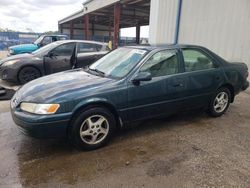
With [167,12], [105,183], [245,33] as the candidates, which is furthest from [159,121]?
[167,12]

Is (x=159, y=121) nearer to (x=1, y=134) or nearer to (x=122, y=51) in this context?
(x=122, y=51)

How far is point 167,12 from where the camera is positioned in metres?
9.56

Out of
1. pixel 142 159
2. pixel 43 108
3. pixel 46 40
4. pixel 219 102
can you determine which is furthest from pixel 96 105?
pixel 46 40

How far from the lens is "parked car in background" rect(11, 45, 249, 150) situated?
10.3 ft

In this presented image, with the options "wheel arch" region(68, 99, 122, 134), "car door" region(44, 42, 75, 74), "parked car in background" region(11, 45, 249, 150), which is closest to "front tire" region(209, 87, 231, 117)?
"parked car in background" region(11, 45, 249, 150)

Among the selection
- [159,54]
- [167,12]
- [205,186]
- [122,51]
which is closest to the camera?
[205,186]

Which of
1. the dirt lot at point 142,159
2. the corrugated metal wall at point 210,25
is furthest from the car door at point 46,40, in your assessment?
the dirt lot at point 142,159

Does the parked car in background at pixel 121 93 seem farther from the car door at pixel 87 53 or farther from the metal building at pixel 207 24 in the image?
the car door at pixel 87 53

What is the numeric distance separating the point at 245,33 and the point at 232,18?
0.68m

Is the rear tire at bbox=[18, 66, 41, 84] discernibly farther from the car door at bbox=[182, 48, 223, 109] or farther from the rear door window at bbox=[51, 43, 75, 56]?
the car door at bbox=[182, 48, 223, 109]

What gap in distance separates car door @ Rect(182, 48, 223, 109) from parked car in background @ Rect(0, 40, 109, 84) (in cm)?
364

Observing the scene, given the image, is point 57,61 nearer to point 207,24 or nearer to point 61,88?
point 61,88

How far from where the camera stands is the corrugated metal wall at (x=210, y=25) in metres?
7.53

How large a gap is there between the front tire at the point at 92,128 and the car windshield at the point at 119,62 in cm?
68
